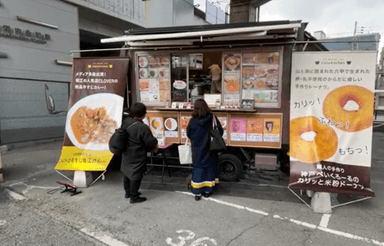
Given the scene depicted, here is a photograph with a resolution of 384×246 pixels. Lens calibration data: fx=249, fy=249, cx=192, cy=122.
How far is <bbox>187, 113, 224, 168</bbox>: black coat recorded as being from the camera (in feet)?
13.7

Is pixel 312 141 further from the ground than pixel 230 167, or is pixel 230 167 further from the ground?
pixel 312 141

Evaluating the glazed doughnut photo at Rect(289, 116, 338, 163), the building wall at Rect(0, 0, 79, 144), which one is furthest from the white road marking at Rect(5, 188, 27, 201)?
the glazed doughnut photo at Rect(289, 116, 338, 163)

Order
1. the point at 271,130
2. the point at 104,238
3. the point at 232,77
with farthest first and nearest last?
the point at 232,77 → the point at 271,130 → the point at 104,238

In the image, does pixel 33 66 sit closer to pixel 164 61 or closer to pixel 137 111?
pixel 164 61

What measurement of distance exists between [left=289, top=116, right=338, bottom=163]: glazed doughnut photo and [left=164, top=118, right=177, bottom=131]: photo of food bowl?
Result: 8.21 feet

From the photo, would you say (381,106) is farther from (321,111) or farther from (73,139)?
(73,139)

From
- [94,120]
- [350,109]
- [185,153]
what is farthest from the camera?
[94,120]

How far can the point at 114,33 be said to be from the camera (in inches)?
566

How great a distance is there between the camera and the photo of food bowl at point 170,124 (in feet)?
18.3

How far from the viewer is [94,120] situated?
16.9 feet

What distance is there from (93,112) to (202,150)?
99.3 inches

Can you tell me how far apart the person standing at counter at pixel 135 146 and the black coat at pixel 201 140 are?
2.22 feet

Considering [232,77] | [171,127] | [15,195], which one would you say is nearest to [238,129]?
[232,77]

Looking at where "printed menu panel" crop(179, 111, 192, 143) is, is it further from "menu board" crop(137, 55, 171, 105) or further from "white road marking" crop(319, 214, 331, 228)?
"white road marking" crop(319, 214, 331, 228)
